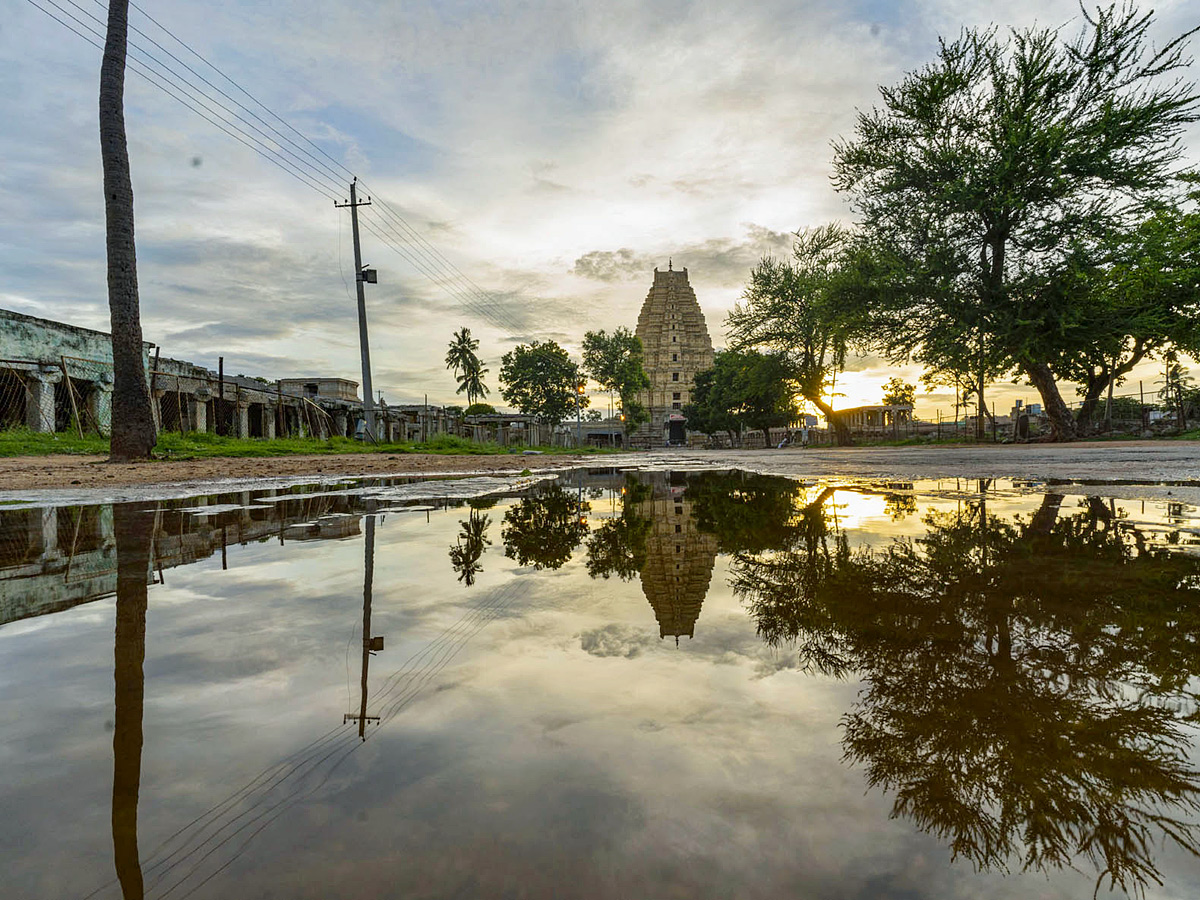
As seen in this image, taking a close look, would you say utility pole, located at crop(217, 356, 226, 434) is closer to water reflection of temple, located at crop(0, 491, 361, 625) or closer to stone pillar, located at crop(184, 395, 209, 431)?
stone pillar, located at crop(184, 395, 209, 431)

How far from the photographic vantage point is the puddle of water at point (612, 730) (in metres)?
0.70

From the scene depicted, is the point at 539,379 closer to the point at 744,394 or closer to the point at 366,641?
the point at 744,394

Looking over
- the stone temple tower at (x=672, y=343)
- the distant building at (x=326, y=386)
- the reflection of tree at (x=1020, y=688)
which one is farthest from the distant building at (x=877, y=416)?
the reflection of tree at (x=1020, y=688)

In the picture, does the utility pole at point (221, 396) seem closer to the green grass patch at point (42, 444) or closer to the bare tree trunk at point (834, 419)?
the green grass patch at point (42, 444)

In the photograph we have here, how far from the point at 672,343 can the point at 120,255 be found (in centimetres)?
8530

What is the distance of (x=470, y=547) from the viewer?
2.84m

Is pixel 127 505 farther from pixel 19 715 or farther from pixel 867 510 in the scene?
pixel 867 510

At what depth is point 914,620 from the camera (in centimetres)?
151

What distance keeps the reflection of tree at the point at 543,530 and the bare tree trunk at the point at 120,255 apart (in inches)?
357

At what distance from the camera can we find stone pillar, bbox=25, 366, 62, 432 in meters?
18.2

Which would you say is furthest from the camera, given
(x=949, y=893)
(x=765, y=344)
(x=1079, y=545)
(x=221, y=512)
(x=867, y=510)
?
(x=765, y=344)

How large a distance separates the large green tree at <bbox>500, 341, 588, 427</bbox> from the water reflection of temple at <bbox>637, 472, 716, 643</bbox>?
52.2 meters

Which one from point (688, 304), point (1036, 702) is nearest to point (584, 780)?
point (1036, 702)

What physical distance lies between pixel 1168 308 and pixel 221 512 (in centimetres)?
2522
